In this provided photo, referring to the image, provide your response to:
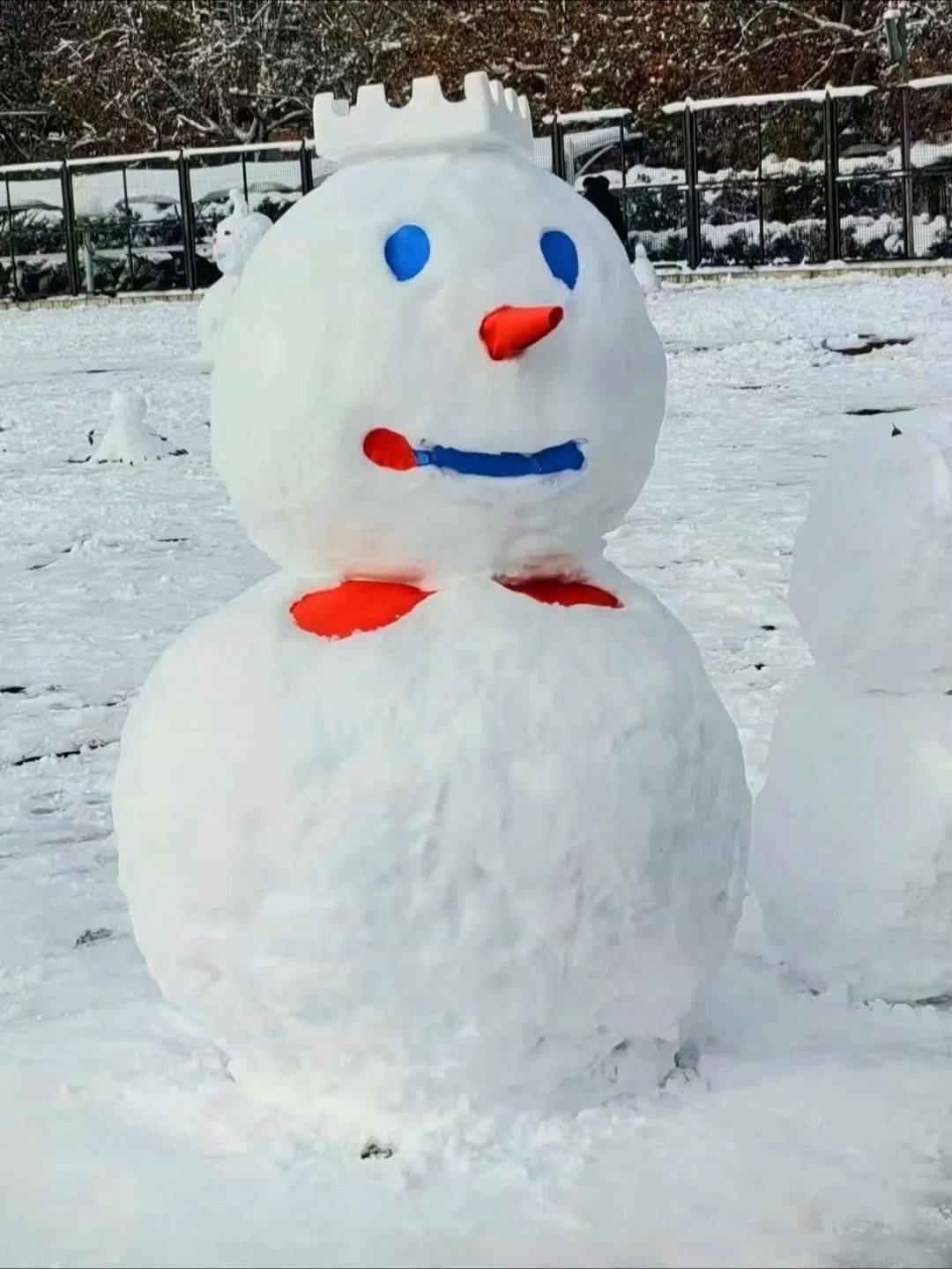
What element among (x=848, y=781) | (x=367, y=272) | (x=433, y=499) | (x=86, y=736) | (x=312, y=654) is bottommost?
(x=86, y=736)

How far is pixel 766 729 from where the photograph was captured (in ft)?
17.4

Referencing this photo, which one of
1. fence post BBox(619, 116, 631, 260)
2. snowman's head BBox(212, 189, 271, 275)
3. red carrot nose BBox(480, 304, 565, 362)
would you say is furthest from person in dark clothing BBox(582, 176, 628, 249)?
red carrot nose BBox(480, 304, 565, 362)

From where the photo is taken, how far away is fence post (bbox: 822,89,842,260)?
77.7 feet

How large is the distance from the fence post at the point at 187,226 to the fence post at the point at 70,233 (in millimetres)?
1776

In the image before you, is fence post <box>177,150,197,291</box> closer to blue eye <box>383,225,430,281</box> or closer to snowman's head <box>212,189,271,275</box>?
snowman's head <box>212,189,271,275</box>

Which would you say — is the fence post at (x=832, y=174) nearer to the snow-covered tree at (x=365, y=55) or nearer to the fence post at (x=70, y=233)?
the snow-covered tree at (x=365, y=55)

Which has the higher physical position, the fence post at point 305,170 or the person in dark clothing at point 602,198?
the fence post at point 305,170

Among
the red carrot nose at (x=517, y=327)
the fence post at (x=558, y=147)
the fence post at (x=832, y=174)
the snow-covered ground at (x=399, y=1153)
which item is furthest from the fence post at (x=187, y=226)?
the red carrot nose at (x=517, y=327)

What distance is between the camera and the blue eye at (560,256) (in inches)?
112

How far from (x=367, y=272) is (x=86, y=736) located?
11.3 feet

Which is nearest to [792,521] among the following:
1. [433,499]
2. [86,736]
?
[86,736]

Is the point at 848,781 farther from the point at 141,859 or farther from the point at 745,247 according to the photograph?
the point at 745,247

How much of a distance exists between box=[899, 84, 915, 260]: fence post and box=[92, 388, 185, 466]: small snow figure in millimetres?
14424

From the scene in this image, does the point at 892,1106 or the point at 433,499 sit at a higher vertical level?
the point at 433,499
